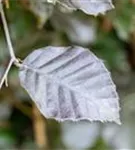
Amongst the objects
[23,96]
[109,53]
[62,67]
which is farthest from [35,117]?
[62,67]

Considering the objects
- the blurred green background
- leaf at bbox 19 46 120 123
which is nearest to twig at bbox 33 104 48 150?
the blurred green background

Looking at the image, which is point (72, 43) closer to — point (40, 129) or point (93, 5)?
point (40, 129)

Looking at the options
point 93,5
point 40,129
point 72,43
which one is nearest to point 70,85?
point 93,5

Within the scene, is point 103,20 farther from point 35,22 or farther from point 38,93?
point 38,93

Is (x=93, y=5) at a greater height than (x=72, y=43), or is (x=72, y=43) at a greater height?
(x=93, y=5)

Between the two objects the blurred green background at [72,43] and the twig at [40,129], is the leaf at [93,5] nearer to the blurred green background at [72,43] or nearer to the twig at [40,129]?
the blurred green background at [72,43]

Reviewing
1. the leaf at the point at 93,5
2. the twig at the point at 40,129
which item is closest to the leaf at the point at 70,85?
the leaf at the point at 93,5
